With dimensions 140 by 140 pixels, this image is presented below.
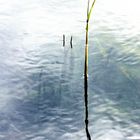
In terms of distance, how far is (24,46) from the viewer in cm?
424

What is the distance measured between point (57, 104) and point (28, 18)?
1736 millimetres

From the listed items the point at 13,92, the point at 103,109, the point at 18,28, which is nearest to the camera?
the point at 103,109

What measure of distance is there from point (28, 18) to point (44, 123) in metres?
1.97

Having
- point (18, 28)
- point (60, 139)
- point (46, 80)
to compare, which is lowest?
point (60, 139)

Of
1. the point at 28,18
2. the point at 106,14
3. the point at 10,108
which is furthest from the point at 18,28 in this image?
the point at 10,108

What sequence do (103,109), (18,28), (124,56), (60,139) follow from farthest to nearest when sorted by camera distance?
(18,28)
(124,56)
(103,109)
(60,139)

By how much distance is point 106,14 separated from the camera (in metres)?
4.77

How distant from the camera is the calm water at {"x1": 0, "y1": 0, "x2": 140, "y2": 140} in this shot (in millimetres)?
3139

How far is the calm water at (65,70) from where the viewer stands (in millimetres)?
3139

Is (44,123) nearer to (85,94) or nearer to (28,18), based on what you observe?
(85,94)

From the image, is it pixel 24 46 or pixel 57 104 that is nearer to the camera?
pixel 57 104

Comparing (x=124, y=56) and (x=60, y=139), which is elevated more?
(x=124, y=56)

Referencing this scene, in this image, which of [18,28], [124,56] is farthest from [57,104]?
[18,28]

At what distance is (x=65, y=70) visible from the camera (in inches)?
150
